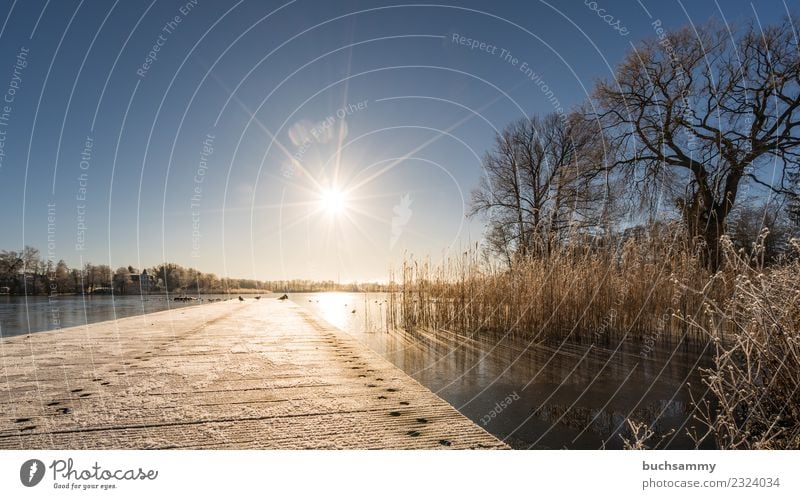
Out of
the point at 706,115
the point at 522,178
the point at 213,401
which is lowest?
the point at 213,401

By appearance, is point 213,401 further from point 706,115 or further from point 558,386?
point 706,115

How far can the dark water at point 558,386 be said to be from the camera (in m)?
2.23

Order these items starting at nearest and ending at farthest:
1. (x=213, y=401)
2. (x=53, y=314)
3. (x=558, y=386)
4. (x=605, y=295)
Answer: (x=213, y=401), (x=558, y=386), (x=605, y=295), (x=53, y=314)

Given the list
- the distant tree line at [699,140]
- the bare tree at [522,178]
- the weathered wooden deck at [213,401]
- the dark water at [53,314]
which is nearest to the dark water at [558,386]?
the weathered wooden deck at [213,401]

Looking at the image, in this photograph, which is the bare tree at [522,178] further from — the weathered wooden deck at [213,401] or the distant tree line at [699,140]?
the weathered wooden deck at [213,401]

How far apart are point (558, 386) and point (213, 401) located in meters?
2.57

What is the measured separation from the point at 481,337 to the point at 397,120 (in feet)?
11.5
